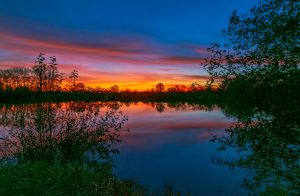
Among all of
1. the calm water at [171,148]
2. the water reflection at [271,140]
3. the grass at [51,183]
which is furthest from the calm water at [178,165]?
the grass at [51,183]

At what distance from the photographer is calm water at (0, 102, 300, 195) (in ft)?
39.1

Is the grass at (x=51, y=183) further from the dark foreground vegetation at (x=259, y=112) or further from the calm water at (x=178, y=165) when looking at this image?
the calm water at (x=178, y=165)

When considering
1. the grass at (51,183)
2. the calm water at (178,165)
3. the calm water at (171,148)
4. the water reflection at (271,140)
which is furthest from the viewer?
the calm water at (178,165)

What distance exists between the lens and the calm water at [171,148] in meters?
11.9

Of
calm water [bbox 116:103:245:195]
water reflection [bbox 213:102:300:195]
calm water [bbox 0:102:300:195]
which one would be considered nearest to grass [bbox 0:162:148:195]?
calm water [bbox 0:102:300:195]

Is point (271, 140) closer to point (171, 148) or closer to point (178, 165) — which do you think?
point (178, 165)

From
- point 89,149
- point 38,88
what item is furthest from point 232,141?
point 38,88

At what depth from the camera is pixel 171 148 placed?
3994 cm

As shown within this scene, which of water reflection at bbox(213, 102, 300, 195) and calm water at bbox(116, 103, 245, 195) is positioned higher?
water reflection at bbox(213, 102, 300, 195)

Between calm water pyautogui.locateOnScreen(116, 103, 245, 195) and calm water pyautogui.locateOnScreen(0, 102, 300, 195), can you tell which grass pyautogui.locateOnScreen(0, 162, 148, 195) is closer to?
calm water pyautogui.locateOnScreen(0, 102, 300, 195)

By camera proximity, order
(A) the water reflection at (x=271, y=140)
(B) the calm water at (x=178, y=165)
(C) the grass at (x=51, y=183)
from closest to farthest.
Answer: (A) the water reflection at (x=271, y=140)
(C) the grass at (x=51, y=183)
(B) the calm water at (x=178, y=165)

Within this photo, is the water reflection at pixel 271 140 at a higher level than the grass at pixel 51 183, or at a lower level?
higher

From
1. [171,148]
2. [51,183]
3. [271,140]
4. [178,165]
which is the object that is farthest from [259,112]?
[171,148]

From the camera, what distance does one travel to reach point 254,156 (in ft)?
41.1
